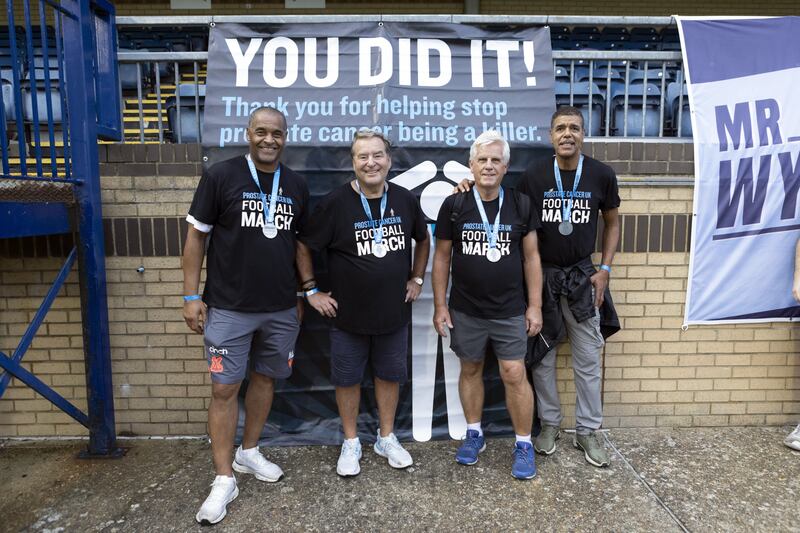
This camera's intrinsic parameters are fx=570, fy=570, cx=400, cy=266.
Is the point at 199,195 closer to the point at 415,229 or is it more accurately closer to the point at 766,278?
the point at 415,229

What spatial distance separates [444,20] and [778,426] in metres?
3.51

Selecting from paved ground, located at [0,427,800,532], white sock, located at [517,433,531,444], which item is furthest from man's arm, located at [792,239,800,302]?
white sock, located at [517,433,531,444]

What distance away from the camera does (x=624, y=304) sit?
372cm

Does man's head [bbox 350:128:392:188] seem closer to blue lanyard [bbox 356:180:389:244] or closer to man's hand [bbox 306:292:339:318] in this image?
blue lanyard [bbox 356:180:389:244]

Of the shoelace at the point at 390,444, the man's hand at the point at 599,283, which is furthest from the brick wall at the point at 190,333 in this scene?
the shoelace at the point at 390,444

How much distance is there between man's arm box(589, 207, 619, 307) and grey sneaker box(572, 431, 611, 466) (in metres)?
0.81

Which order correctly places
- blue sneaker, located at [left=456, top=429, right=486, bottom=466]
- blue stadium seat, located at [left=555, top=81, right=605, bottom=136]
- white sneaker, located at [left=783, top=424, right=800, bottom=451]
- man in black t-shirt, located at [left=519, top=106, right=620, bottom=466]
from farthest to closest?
blue stadium seat, located at [left=555, top=81, right=605, bottom=136] → white sneaker, located at [left=783, top=424, right=800, bottom=451] → blue sneaker, located at [left=456, top=429, right=486, bottom=466] → man in black t-shirt, located at [left=519, top=106, right=620, bottom=466]

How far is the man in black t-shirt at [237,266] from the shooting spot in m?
→ 2.83

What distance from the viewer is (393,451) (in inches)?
132

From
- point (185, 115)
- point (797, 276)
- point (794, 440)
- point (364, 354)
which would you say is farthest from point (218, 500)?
point (797, 276)

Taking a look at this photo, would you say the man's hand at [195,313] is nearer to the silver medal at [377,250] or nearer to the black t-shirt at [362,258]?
the black t-shirt at [362,258]

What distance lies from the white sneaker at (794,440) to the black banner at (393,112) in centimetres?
173

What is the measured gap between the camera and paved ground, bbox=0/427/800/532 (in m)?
2.79

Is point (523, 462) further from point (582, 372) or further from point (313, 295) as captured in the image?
point (313, 295)
